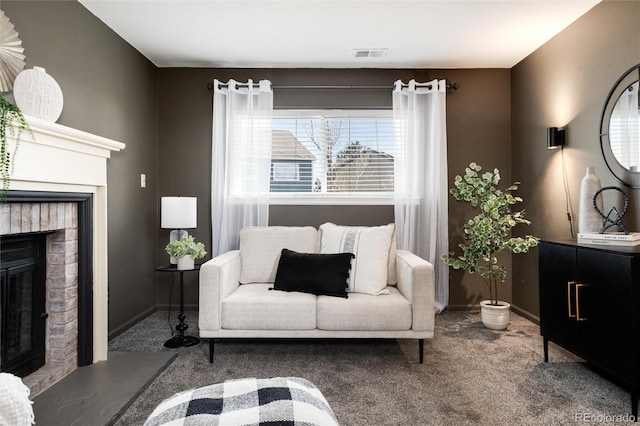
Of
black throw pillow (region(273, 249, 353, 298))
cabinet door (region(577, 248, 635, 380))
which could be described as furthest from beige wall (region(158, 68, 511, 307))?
cabinet door (region(577, 248, 635, 380))

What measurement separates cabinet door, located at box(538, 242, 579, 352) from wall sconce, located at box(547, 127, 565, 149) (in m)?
1.00

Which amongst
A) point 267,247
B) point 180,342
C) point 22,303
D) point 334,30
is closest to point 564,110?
point 334,30

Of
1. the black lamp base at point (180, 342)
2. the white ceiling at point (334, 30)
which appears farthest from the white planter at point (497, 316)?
the black lamp base at point (180, 342)

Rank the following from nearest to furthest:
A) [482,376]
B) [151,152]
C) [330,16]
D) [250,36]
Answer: [482,376] < [330,16] < [250,36] < [151,152]

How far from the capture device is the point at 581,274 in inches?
90.4

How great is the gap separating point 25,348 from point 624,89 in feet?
12.7

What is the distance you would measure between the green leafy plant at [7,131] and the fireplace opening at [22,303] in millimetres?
435

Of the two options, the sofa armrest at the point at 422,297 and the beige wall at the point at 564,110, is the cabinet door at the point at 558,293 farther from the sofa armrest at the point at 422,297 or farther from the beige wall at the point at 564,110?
the sofa armrest at the point at 422,297

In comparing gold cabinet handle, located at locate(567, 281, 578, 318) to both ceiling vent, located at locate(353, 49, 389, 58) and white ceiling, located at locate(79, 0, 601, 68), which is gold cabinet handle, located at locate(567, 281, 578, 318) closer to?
white ceiling, located at locate(79, 0, 601, 68)

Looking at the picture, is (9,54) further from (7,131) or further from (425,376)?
(425,376)

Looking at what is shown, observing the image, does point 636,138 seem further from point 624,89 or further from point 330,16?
point 330,16

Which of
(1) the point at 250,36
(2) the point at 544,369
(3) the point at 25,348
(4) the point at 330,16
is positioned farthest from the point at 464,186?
(3) the point at 25,348

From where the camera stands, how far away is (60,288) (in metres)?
2.35

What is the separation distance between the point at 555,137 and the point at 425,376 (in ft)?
7.06
